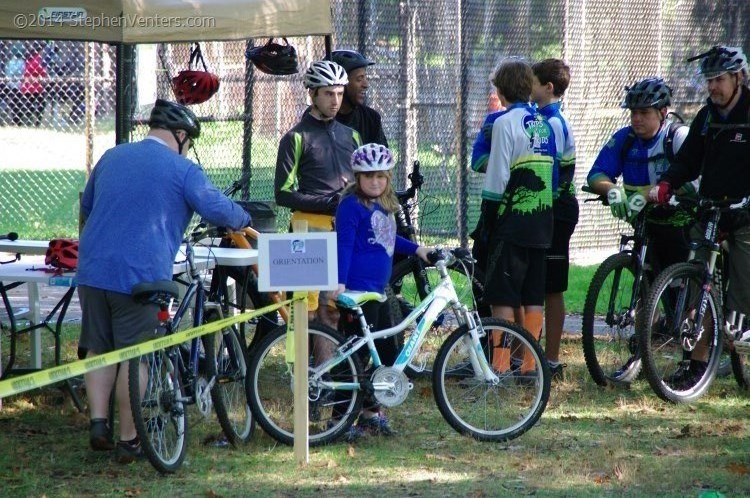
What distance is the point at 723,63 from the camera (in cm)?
791

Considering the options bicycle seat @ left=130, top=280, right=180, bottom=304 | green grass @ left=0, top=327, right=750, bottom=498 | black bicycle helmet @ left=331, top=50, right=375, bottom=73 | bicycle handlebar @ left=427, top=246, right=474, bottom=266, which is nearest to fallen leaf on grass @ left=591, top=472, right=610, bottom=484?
green grass @ left=0, top=327, right=750, bottom=498

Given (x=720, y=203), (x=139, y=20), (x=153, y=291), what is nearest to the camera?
(x=153, y=291)

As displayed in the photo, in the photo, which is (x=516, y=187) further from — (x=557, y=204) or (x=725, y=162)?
(x=725, y=162)

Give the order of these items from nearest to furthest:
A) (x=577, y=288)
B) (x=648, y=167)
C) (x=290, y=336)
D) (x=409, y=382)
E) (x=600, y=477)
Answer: (x=600, y=477) → (x=290, y=336) → (x=409, y=382) → (x=648, y=167) → (x=577, y=288)

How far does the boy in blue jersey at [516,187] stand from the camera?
8102 mm

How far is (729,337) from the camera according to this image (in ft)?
27.1

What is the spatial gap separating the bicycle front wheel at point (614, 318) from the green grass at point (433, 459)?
39cm

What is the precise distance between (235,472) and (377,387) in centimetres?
92

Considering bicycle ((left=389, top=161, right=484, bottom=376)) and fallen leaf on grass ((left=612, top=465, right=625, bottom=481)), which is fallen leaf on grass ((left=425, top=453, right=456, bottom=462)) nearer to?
fallen leaf on grass ((left=612, top=465, right=625, bottom=481))

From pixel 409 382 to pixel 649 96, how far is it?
2691 mm

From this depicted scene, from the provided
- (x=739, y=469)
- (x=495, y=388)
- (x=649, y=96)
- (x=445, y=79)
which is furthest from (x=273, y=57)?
(x=739, y=469)

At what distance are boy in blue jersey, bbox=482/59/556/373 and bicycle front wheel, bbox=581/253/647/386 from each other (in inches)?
17.5

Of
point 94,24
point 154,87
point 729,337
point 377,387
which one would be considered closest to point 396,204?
point 377,387

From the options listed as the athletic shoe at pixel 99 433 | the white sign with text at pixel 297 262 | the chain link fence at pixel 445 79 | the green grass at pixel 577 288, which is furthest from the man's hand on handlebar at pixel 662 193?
the chain link fence at pixel 445 79
